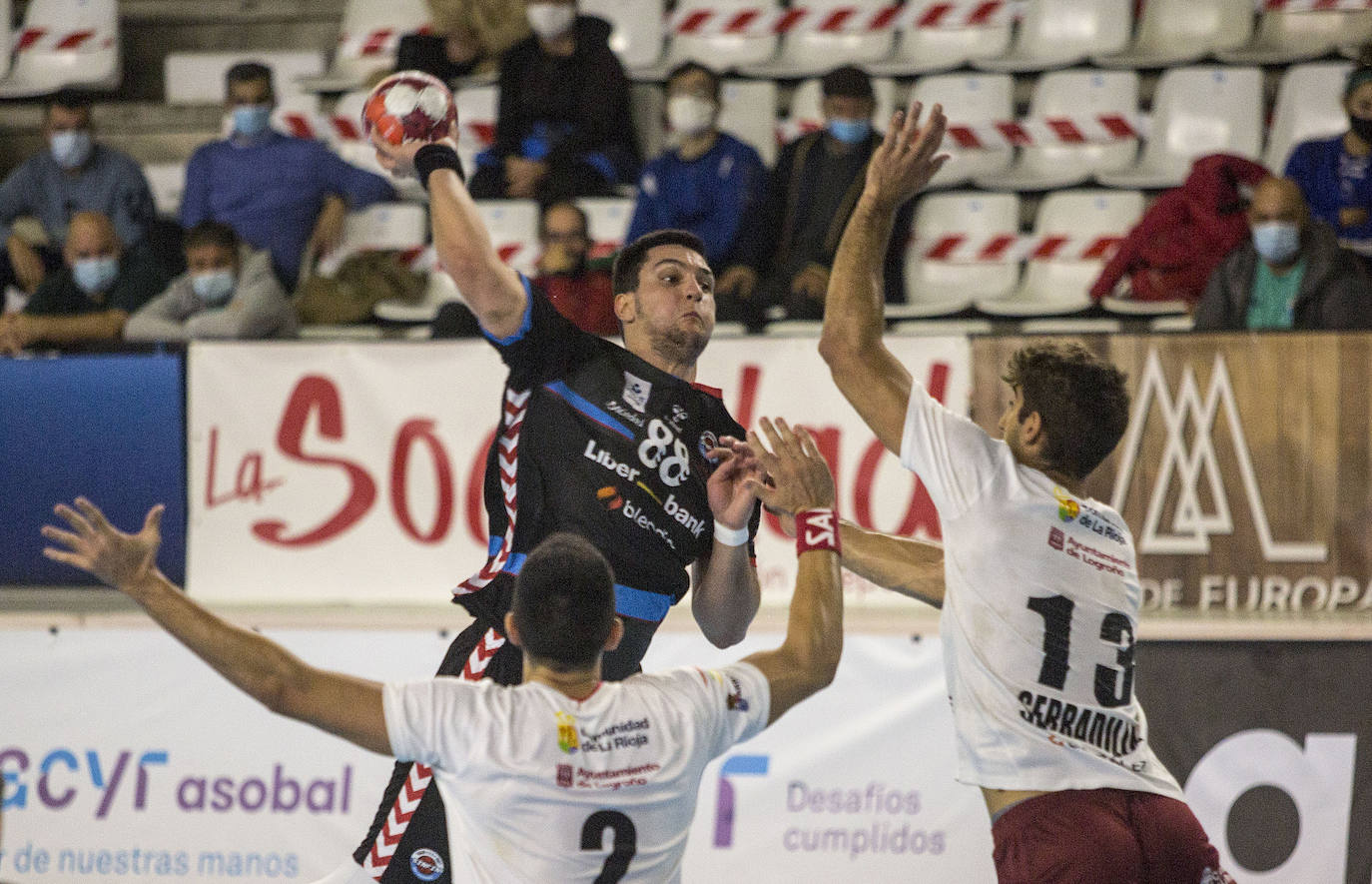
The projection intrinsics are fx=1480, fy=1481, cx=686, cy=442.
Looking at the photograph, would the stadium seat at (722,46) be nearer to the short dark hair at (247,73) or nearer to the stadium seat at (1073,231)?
the stadium seat at (1073,231)

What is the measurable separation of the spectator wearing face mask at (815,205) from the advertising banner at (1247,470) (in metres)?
2.20

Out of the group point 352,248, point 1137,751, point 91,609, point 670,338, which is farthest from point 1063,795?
point 352,248

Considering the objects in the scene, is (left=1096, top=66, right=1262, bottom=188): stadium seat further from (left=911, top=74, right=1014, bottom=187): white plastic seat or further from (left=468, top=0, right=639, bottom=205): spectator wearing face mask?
(left=468, top=0, right=639, bottom=205): spectator wearing face mask

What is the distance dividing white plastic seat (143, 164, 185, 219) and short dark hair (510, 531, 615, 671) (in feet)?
29.5

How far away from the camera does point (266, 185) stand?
9.87 meters

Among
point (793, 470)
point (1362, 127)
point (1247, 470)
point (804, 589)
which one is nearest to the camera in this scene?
point (804, 589)

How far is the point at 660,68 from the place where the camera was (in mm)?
10992

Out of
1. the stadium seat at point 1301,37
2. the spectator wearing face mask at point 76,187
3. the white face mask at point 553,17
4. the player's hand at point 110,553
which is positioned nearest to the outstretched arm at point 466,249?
the player's hand at point 110,553

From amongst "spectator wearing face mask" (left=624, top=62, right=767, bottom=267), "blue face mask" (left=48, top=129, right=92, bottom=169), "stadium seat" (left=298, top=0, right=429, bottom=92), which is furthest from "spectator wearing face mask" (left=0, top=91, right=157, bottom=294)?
"spectator wearing face mask" (left=624, top=62, right=767, bottom=267)

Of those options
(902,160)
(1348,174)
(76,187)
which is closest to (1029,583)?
(902,160)

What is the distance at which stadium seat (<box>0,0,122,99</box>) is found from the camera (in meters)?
11.9

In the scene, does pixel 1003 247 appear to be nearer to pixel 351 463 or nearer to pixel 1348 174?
pixel 1348 174

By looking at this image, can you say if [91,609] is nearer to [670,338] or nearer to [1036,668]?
[670,338]

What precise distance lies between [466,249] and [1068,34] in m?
8.16
